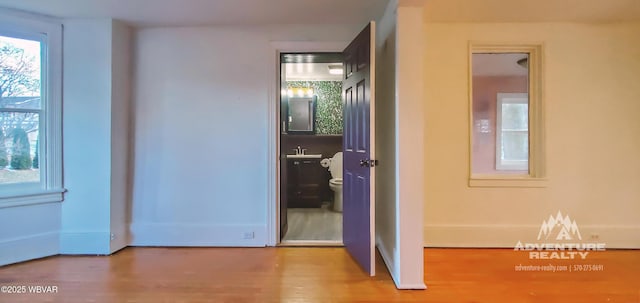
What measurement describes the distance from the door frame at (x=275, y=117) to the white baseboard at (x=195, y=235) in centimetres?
12

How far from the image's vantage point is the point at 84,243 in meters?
2.71

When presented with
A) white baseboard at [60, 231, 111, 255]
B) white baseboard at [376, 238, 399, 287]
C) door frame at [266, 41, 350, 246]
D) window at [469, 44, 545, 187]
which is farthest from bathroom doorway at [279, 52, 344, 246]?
white baseboard at [60, 231, 111, 255]

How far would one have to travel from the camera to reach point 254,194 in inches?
116

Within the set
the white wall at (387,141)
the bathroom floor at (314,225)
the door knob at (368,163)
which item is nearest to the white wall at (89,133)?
the bathroom floor at (314,225)

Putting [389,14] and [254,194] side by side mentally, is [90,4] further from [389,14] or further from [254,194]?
[389,14]

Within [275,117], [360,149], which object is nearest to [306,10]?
[275,117]

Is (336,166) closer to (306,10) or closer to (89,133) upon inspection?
(306,10)

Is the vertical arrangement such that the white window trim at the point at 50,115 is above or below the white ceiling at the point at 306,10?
below

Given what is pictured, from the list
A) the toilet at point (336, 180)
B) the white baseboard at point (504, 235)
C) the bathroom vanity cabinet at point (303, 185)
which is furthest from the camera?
the bathroom vanity cabinet at point (303, 185)

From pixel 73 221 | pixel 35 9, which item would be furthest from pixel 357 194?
pixel 35 9

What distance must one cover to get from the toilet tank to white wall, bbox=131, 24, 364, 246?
5.79 feet

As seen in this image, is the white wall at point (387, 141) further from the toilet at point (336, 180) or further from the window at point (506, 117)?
the toilet at point (336, 180)

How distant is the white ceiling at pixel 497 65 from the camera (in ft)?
9.79

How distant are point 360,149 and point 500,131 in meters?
1.72
